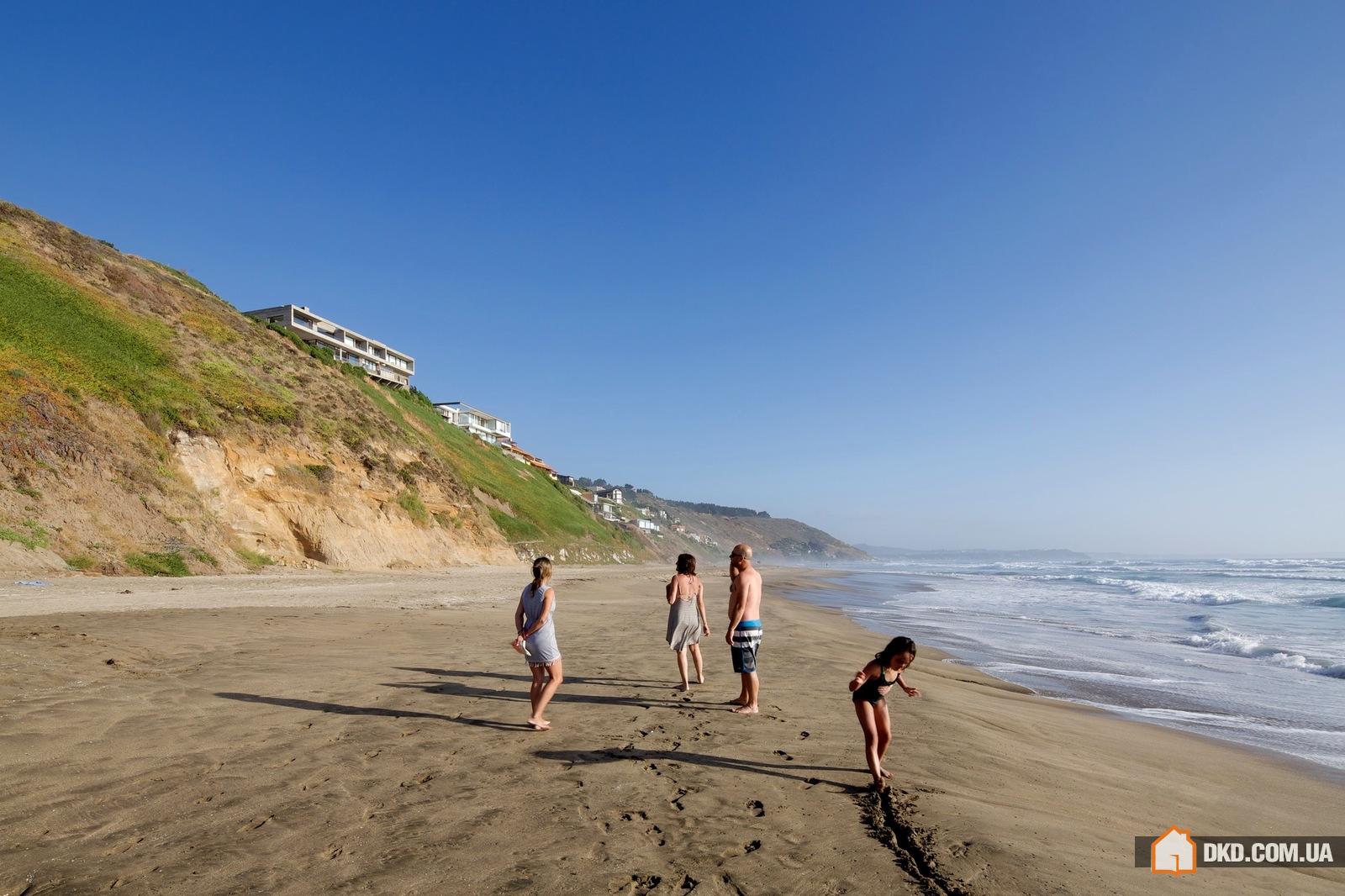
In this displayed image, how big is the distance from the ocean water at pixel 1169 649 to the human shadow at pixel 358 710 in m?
10.1

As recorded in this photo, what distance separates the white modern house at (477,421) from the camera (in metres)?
89.9

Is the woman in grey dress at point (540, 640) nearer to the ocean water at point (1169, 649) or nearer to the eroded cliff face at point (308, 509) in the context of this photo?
the ocean water at point (1169, 649)

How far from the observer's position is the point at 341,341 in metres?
72.2

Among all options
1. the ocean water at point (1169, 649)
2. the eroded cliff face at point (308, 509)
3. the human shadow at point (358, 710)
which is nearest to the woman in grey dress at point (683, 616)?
the human shadow at point (358, 710)

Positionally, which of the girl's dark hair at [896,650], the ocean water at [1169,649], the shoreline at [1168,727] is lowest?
the ocean water at [1169,649]

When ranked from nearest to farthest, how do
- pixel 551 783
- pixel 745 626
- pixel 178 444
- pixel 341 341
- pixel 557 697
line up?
pixel 551 783, pixel 745 626, pixel 557 697, pixel 178 444, pixel 341 341

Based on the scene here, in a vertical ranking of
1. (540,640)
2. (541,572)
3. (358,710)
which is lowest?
(358,710)

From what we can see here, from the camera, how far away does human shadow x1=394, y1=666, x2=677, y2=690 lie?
920 centimetres

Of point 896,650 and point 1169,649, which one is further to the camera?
point 1169,649

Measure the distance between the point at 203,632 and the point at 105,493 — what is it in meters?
14.9

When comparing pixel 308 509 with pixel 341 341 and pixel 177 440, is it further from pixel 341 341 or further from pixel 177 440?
pixel 341 341

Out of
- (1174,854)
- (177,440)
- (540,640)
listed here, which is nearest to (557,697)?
(540,640)

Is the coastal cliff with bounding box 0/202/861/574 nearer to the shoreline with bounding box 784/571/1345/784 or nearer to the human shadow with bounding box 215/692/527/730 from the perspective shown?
the human shadow with bounding box 215/692/527/730

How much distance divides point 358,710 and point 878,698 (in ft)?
18.8
